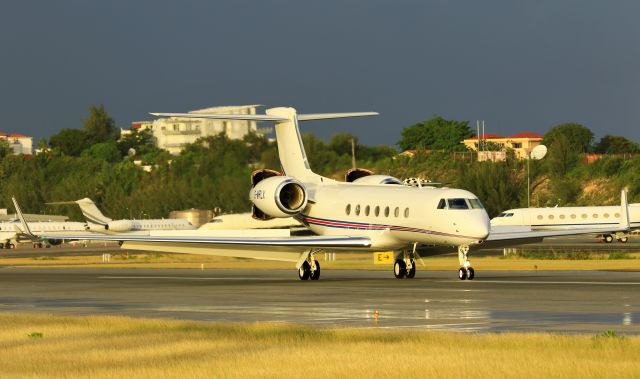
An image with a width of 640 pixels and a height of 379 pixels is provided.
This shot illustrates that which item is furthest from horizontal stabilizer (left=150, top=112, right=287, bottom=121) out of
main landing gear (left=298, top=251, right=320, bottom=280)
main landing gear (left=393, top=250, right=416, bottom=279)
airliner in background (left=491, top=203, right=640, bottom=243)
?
airliner in background (left=491, top=203, right=640, bottom=243)

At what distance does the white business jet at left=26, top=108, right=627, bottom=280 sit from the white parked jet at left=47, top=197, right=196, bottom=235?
57.4 meters

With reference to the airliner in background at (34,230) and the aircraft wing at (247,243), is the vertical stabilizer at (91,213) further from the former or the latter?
the aircraft wing at (247,243)

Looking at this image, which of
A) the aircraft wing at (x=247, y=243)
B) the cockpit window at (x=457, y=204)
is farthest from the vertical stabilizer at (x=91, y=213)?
the cockpit window at (x=457, y=204)

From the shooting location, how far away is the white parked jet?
101m

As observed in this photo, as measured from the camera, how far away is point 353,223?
42.1 m

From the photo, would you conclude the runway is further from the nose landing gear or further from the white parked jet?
the white parked jet

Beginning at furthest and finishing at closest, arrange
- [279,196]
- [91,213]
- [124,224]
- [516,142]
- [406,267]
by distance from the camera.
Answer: [516,142] < [91,213] < [124,224] < [279,196] < [406,267]

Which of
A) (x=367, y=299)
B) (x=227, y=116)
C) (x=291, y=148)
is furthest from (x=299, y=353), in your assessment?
(x=291, y=148)

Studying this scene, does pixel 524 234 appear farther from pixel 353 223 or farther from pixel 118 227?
pixel 118 227

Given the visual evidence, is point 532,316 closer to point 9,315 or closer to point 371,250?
point 9,315

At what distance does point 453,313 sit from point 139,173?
113773 mm

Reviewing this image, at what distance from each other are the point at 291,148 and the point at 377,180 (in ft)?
Result: 13.6

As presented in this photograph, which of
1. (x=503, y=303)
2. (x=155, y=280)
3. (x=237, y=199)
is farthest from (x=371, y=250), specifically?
(x=237, y=199)

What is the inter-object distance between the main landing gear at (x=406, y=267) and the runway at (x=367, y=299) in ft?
2.00
